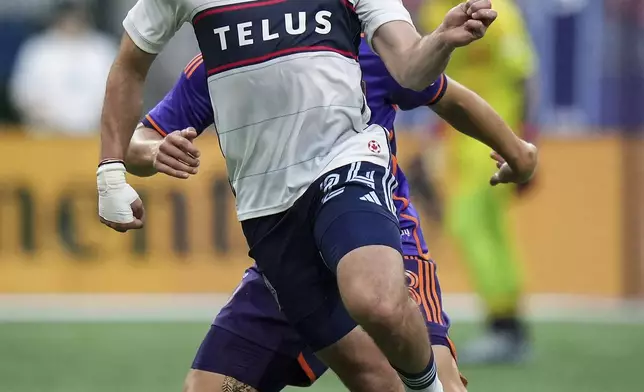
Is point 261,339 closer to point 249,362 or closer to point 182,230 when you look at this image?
point 249,362

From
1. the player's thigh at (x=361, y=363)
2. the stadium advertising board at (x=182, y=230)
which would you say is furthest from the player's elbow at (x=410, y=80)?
the stadium advertising board at (x=182, y=230)

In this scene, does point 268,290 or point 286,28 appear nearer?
point 286,28

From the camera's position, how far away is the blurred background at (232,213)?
11297 mm

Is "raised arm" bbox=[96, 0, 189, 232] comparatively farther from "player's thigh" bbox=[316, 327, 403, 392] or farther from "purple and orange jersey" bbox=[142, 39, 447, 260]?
"player's thigh" bbox=[316, 327, 403, 392]

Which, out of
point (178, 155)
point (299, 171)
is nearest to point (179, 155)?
point (178, 155)

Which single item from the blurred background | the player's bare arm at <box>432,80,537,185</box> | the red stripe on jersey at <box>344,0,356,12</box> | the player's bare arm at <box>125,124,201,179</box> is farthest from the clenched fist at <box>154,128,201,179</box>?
the blurred background

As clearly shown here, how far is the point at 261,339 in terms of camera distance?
531 centimetres

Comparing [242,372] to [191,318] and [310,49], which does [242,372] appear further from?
[191,318]

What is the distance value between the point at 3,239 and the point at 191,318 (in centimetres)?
199

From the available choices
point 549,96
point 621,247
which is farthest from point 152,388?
point 549,96

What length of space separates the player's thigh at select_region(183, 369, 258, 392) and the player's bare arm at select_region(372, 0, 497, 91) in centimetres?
133

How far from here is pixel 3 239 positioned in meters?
12.2

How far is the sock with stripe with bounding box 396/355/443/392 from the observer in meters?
4.63

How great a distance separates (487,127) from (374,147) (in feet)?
2.46
